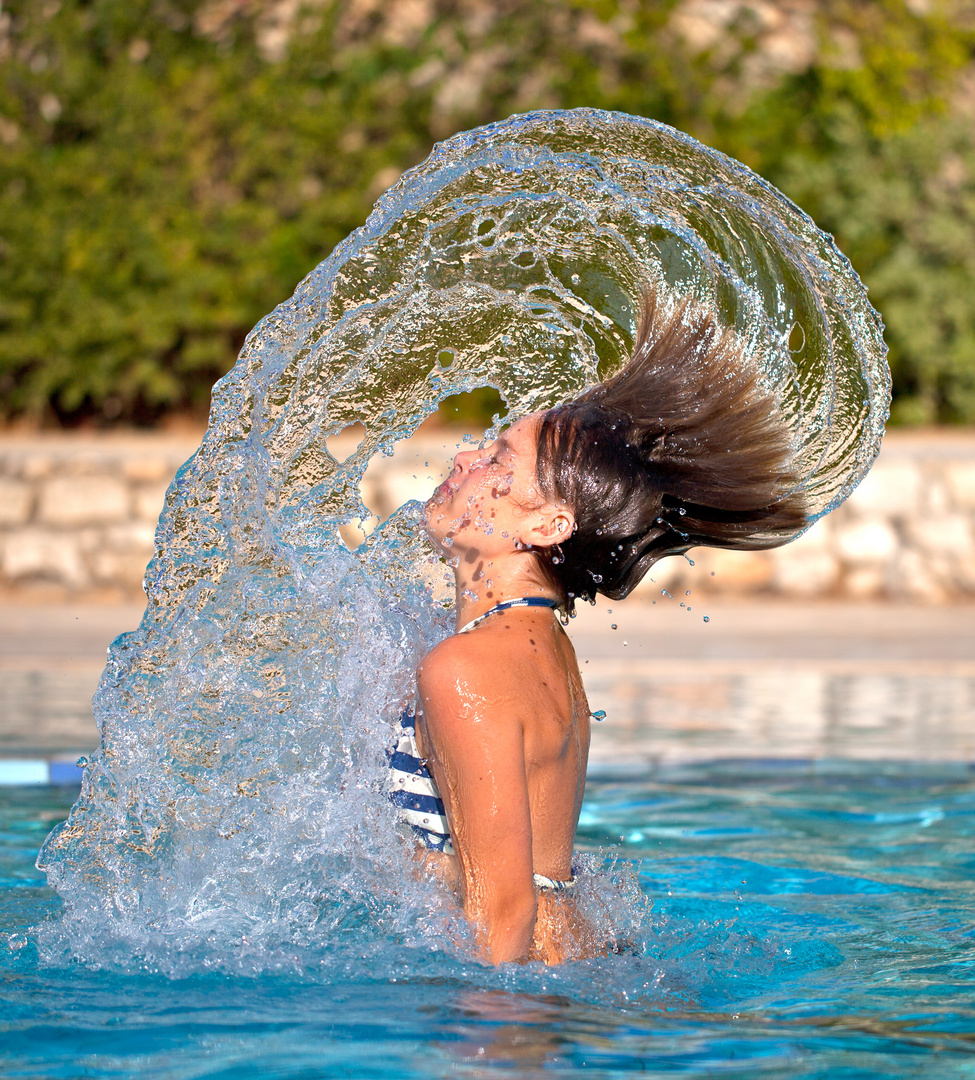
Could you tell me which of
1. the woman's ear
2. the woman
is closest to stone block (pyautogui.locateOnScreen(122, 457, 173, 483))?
the woman

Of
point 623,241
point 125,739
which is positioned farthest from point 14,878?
point 623,241

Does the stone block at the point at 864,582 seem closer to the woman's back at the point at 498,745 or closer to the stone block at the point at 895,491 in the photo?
the stone block at the point at 895,491

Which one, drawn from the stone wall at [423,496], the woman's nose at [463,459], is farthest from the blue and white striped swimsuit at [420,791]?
the stone wall at [423,496]

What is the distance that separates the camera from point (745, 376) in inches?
96.7

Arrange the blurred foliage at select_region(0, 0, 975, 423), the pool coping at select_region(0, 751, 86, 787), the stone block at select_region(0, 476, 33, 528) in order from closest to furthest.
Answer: the pool coping at select_region(0, 751, 86, 787)
the stone block at select_region(0, 476, 33, 528)
the blurred foliage at select_region(0, 0, 975, 423)

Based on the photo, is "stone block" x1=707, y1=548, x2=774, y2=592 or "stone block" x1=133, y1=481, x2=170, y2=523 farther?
"stone block" x1=707, y1=548, x2=774, y2=592

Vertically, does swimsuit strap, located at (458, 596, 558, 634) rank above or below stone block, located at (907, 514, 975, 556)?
below

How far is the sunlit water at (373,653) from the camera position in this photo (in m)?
2.33

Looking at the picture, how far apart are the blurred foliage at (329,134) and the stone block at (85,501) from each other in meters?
1.58

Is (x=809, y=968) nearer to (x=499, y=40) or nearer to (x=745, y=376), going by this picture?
(x=745, y=376)

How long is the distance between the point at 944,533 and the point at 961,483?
0.34 meters

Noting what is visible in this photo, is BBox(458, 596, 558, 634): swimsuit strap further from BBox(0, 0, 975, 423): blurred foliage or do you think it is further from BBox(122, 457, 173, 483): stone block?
BBox(0, 0, 975, 423): blurred foliage

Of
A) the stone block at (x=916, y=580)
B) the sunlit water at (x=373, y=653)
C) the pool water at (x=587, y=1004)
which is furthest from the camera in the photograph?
the stone block at (x=916, y=580)

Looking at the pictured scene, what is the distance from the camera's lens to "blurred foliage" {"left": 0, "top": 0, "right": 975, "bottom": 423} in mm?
10625
